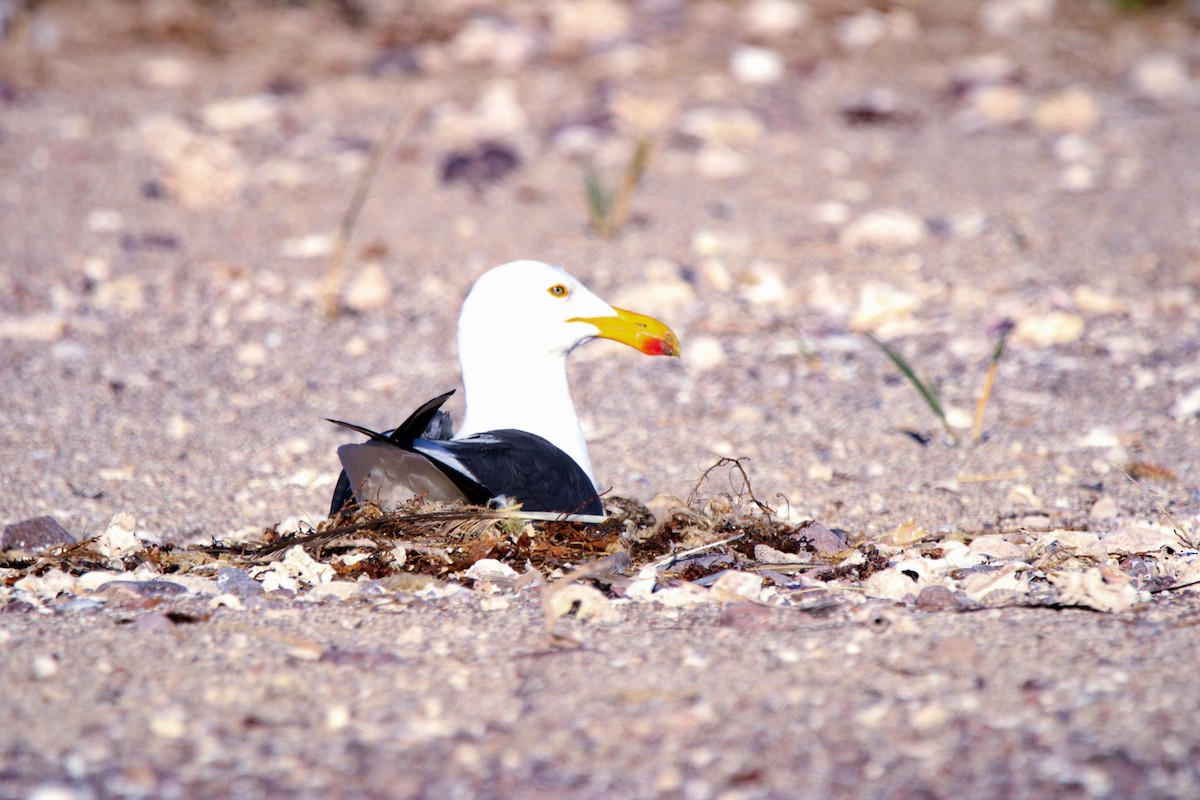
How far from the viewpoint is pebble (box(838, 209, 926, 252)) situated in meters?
6.74

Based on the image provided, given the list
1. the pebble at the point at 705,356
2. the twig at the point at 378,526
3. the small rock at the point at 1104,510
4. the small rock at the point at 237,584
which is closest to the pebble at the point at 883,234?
the pebble at the point at 705,356

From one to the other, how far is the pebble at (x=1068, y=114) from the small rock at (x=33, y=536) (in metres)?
6.34

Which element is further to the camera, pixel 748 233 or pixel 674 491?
pixel 748 233

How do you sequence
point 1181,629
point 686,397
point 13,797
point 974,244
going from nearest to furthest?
point 13,797
point 1181,629
point 686,397
point 974,244

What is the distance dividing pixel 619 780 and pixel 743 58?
24.8 ft

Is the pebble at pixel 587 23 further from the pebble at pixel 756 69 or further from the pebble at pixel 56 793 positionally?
the pebble at pixel 56 793

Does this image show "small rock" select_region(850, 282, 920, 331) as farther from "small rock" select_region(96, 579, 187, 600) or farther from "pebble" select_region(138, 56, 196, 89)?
"pebble" select_region(138, 56, 196, 89)

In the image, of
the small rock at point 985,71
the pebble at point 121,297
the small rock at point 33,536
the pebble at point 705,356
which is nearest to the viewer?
the small rock at point 33,536

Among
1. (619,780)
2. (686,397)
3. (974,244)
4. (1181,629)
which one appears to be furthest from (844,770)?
(974,244)

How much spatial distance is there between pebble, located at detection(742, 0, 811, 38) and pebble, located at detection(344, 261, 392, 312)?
439 centimetres

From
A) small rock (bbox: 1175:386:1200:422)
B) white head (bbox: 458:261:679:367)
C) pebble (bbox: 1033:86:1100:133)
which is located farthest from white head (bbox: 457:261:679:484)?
pebble (bbox: 1033:86:1100:133)

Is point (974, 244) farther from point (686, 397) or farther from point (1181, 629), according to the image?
point (1181, 629)

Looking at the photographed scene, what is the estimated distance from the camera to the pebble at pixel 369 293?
20.8ft

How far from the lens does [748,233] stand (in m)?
7.02
